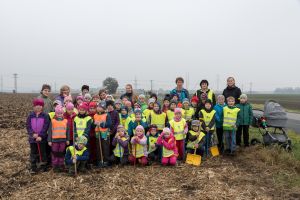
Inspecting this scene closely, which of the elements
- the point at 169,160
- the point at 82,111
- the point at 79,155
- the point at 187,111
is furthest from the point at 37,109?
the point at 187,111

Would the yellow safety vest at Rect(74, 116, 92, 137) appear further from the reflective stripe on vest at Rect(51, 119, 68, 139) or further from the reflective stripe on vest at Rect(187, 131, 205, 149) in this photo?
the reflective stripe on vest at Rect(187, 131, 205, 149)

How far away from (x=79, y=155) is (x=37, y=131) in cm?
119

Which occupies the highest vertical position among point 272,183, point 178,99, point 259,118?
point 178,99

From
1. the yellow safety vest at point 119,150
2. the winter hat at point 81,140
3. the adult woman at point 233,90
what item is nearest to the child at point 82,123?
the winter hat at point 81,140

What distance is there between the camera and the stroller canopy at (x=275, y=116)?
340 inches

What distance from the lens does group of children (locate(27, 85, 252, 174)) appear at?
705 cm

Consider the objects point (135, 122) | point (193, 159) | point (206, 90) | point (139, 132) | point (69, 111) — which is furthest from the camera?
point (206, 90)

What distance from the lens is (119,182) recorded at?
241 inches

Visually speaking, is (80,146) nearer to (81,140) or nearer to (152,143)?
(81,140)

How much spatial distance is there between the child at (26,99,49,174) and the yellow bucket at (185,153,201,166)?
3.63m

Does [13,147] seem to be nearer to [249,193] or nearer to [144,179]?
[144,179]

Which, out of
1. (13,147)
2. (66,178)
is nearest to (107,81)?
(13,147)

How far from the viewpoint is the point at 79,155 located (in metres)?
6.92

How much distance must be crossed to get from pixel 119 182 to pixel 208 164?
266cm
